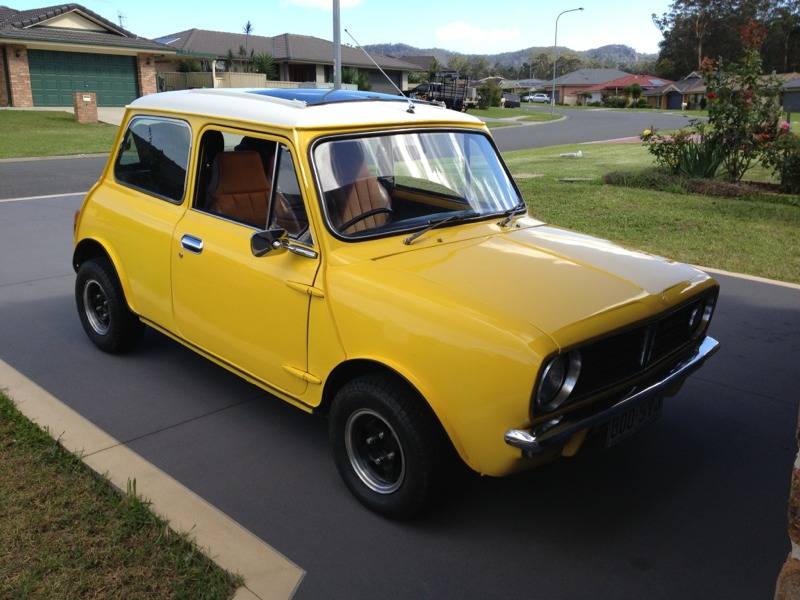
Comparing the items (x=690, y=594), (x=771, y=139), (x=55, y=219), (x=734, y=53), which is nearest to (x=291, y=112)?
(x=690, y=594)

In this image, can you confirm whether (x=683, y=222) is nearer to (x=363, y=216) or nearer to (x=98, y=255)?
(x=363, y=216)

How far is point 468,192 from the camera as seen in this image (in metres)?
4.02

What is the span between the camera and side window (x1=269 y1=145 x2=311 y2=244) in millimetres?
3492

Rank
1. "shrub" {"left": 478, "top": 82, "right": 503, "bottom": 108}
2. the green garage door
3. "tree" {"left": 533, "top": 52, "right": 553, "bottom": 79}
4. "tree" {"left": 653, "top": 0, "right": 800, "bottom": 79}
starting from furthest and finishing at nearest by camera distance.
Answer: "tree" {"left": 533, "top": 52, "right": 553, "bottom": 79}
"tree" {"left": 653, "top": 0, "right": 800, "bottom": 79}
"shrub" {"left": 478, "top": 82, "right": 503, "bottom": 108}
the green garage door

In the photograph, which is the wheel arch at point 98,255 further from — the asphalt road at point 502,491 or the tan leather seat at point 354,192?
the tan leather seat at point 354,192

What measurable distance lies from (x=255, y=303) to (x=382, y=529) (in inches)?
50.0

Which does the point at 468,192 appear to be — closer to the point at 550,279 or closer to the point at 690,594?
the point at 550,279

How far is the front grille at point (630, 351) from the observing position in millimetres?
2920

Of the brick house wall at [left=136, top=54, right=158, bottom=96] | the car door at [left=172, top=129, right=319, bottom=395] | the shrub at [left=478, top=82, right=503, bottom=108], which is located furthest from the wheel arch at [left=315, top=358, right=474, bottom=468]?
the shrub at [left=478, top=82, right=503, bottom=108]

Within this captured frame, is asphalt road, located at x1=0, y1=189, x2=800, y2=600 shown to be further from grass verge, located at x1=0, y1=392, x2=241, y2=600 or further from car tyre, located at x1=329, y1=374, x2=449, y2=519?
grass verge, located at x1=0, y1=392, x2=241, y2=600

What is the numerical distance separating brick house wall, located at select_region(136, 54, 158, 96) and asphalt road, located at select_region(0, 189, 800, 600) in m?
36.0

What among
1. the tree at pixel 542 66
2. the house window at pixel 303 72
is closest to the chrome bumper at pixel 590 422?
the house window at pixel 303 72

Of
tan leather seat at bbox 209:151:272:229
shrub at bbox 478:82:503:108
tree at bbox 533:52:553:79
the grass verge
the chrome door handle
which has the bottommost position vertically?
the grass verge

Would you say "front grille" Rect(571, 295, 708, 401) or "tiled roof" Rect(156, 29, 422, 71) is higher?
"tiled roof" Rect(156, 29, 422, 71)
